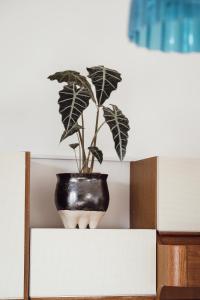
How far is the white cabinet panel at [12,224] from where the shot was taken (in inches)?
97.0

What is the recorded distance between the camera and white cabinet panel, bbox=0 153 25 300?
246 centimetres

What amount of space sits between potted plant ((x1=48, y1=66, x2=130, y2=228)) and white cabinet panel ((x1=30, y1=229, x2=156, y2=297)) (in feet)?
0.32

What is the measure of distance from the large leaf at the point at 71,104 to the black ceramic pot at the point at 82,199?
23 centimetres

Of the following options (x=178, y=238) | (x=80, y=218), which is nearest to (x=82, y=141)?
(x=80, y=218)

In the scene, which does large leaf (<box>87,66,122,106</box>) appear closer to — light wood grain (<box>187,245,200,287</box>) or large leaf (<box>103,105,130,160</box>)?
large leaf (<box>103,105,130,160</box>)

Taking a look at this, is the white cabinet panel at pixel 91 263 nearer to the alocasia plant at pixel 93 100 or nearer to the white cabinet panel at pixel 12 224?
the white cabinet panel at pixel 12 224

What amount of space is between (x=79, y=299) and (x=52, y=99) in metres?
0.97

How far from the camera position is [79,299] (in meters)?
2.53

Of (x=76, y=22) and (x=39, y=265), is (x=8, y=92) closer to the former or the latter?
(x=76, y=22)

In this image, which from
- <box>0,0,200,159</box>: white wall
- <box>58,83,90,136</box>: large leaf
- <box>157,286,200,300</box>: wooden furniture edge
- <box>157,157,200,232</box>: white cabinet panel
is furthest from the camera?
<box>0,0,200,159</box>: white wall

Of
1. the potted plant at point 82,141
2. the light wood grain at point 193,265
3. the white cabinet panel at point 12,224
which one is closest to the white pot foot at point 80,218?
the potted plant at point 82,141

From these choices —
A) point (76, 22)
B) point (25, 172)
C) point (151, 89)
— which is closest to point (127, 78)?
point (151, 89)

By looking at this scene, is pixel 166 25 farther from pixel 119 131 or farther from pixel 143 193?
pixel 143 193

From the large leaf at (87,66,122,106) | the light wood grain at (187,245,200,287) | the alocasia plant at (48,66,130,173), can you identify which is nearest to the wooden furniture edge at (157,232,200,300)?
the light wood grain at (187,245,200,287)
